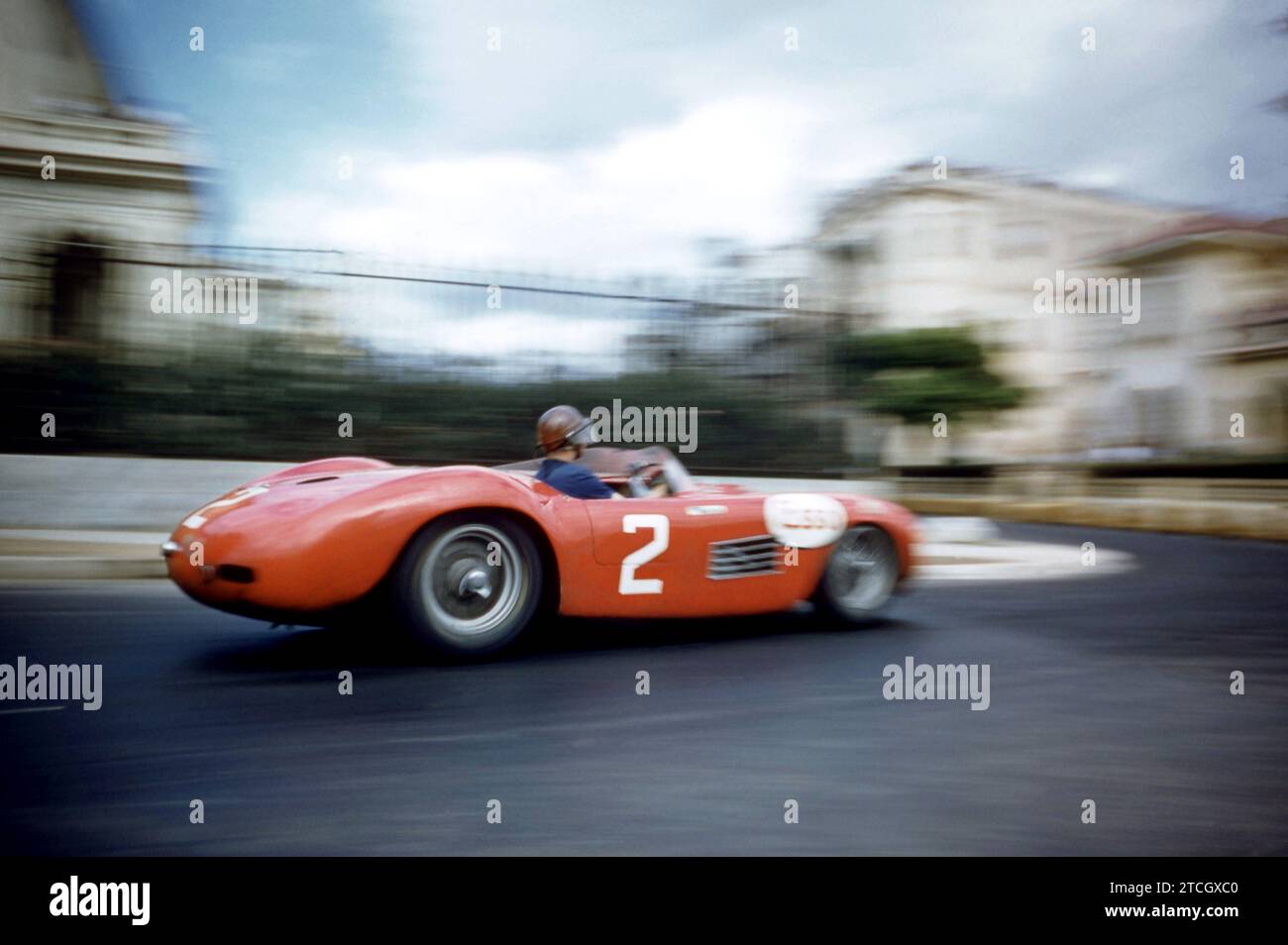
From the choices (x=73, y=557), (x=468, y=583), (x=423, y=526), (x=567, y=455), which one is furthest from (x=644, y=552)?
(x=73, y=557)

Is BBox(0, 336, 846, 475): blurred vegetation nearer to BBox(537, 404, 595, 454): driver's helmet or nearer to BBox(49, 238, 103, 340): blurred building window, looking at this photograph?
BBox(49, 238, 103, 340): blurred building window

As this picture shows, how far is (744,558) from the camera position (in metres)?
4.14

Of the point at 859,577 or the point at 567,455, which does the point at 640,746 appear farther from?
the point at 859,577

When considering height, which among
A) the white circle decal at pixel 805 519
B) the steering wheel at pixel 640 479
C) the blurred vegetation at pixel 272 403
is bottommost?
the white circle decal at pixel 805 519

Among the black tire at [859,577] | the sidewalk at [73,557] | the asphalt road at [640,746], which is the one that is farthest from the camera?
the sidewalk at [73,557]

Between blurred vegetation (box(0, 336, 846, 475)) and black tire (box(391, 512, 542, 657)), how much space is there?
174 inches

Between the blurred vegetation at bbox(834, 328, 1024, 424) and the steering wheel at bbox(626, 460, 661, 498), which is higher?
the blurred vegetation at bbox(834, 328, 1024, 424)

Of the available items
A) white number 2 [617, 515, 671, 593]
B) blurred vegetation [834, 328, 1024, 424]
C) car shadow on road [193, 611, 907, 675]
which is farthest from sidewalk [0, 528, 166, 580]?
blurred vegetation [834, 328, 1024, 424]

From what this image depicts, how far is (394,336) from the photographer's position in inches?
309

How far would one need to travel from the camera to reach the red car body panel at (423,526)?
3234 mm

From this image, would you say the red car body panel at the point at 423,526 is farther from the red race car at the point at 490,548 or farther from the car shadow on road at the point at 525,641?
the car shadow on road at the point at 525,641

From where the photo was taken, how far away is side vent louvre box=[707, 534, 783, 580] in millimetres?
4039

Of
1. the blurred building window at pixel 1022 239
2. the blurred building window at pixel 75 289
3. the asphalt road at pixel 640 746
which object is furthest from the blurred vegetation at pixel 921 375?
the blurred building window at pixel 75 289
